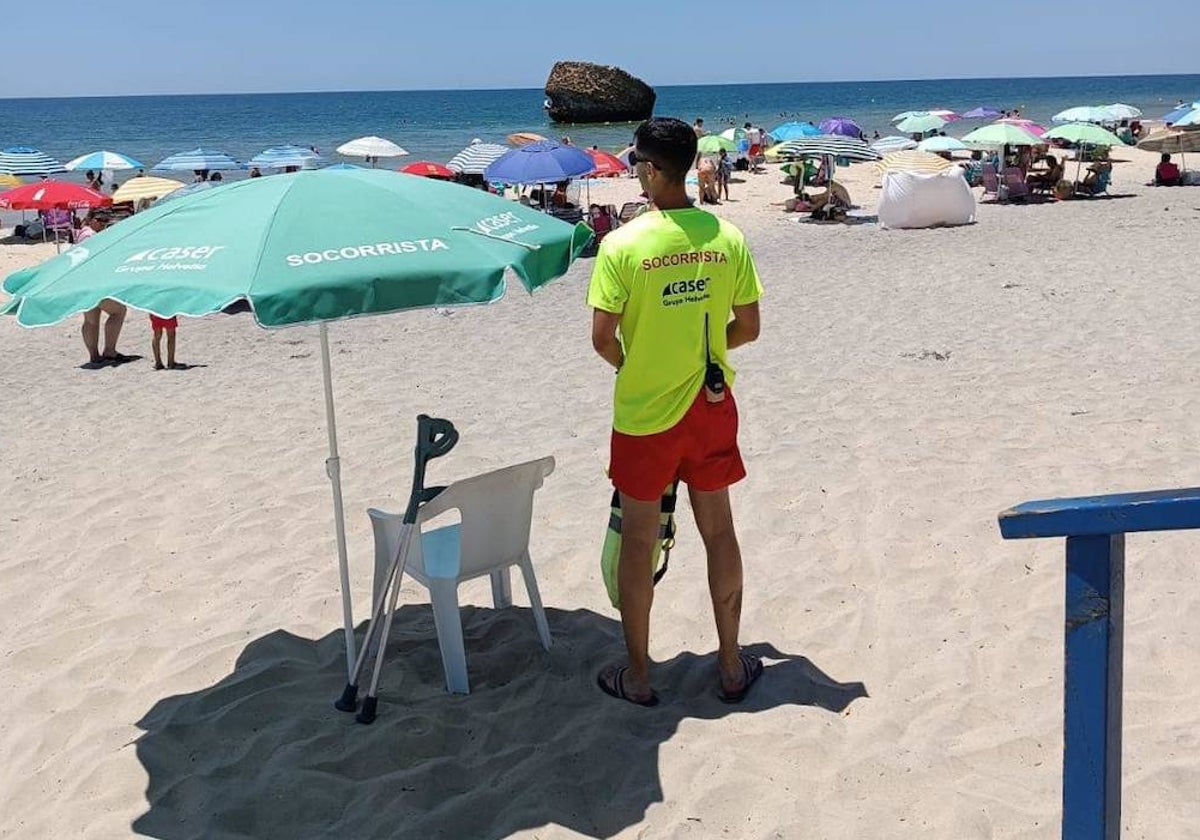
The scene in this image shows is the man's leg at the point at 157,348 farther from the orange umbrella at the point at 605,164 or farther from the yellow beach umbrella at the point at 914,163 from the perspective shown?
the yellow beach umbrella at the point at 914,163

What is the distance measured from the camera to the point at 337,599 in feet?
13.9

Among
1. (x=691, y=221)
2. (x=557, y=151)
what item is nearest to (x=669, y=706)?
(x=691, y=221)

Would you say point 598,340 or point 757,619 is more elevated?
point 598,340

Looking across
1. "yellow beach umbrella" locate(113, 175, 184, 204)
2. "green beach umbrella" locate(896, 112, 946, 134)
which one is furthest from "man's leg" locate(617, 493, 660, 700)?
"green beach umbrella" locate(896, 112, 946, 134)

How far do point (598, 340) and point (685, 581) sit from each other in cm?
156

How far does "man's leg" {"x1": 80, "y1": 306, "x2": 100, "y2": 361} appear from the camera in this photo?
863cm

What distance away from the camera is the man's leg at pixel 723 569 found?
3176 millimetres

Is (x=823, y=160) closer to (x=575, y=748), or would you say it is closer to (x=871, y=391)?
(x=871, y=391)

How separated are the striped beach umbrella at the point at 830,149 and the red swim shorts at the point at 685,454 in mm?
14459

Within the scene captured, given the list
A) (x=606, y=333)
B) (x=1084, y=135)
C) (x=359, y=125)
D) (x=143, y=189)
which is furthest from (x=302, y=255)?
(x=359, y=125)

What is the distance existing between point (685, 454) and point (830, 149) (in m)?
14.7

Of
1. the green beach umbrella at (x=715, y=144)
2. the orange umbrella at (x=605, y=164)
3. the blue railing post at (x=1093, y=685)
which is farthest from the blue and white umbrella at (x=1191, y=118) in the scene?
the blue railing post at (x=1093, y=685)

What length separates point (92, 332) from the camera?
8703 mm

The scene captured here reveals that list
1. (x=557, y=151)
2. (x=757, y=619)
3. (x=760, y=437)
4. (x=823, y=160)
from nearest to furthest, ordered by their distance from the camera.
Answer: (x=757, y=619), (x=760, y=437), (x=557, y=151), (x=823, y=160)
